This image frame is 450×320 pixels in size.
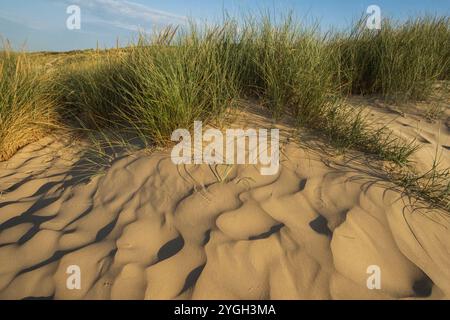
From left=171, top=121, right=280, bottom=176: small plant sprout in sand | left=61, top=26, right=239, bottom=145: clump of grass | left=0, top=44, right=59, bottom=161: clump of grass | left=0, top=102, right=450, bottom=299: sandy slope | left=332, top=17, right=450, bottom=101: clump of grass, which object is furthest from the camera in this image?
left=332, top=17, right=450, bottom=101: clump of grass

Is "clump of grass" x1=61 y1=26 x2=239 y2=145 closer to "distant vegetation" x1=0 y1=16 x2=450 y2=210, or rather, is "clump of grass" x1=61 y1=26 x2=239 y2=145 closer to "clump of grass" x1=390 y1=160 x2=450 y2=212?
"distant vegetation" x1=0 y1=16 x2=450 y2=210

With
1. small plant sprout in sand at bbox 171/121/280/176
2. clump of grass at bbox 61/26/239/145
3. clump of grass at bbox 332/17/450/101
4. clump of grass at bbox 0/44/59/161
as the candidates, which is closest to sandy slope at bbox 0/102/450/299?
small plant sprout in sand at bbox 171/121/280/176

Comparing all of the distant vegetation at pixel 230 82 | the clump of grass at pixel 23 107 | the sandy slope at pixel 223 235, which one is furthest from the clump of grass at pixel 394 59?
the clump of grass at pixel 23 107

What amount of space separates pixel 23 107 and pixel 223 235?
2.61 metres

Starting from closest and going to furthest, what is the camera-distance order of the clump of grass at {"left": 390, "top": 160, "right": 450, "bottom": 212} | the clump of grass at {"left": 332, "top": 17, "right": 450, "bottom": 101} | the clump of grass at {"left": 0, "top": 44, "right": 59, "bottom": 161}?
the clump of grass at {"left": 390, "top": 160, "right": 450, "bottom": 212}, the clump of grass at {"left": 0, "top": 44, "right": 59, "bottom": 161}, the clump of grass at {"left": 332, "top": 17, "right": 450, "bottom": 101}

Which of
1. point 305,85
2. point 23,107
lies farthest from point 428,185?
point 23,107

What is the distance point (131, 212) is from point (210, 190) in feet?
1.83

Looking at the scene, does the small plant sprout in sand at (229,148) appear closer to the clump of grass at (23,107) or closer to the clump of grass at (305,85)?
the clump of grass at (305,85)

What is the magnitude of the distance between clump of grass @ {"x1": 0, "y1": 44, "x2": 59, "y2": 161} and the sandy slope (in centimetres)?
82

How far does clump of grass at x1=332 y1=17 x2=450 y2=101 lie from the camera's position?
164 inches

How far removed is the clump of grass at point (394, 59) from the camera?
417 centimetres

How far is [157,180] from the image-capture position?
2.88m

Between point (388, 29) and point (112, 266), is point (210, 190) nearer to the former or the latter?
point (112, 266)

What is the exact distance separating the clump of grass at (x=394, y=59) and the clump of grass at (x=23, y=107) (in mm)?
3068
